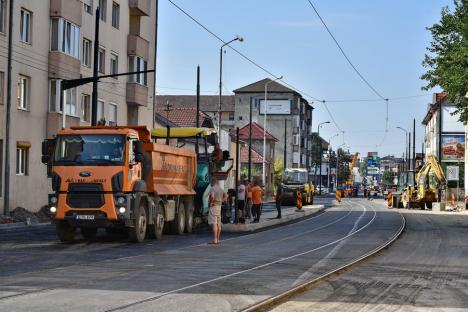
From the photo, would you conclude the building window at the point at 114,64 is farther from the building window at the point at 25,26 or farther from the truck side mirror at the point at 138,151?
the truck side mirror at the point at 138,151

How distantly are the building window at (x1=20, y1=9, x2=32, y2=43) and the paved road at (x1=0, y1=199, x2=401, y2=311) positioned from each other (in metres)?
13.1

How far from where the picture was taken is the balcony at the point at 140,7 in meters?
49.5

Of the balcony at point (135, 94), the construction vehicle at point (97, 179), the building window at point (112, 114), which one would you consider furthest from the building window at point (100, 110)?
the construction vehicle at point (97, 179)

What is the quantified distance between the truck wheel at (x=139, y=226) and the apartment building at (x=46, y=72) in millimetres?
12281

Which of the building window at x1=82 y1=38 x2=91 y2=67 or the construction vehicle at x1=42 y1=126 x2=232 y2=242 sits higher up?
the building window at x1=82 y1=38 x2=91 y2=67

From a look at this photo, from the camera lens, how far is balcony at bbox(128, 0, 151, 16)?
1948 inches

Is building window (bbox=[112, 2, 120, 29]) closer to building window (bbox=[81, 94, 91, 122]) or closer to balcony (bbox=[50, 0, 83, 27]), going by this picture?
building window (bbox=[81, 94, 91, 122])

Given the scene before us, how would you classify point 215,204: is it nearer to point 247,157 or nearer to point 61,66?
point 61,66

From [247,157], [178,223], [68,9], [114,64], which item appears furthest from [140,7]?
[247,157]

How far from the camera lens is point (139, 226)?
21.8 meters

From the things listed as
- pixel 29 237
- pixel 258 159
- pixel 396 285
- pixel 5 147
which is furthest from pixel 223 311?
pixel 258 159

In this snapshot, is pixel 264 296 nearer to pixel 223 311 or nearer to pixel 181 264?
pixel 223 311

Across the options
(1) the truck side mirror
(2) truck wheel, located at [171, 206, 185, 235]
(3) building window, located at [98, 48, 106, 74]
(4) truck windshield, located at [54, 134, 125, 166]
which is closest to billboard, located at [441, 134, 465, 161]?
(3) building window, located at [98, 48, 106, 74]

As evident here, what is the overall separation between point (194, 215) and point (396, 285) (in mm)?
15789
